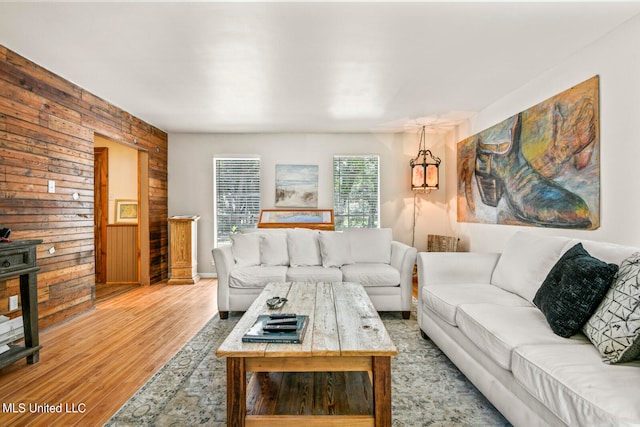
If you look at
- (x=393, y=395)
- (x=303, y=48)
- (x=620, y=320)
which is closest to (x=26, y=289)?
(x=393, y=395)

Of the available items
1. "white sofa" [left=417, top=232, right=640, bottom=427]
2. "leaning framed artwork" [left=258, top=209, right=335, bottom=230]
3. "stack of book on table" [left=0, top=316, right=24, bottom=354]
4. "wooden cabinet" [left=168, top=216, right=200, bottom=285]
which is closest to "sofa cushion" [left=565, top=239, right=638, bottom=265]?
"white sofa" [left=417, top=232, right=640, bottom=427]

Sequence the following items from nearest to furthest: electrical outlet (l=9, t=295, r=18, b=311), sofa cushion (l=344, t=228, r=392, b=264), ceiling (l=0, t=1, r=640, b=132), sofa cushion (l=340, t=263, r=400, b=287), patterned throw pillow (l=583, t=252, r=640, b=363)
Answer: patterned throw pillow (l=583, t=252, r=640, b=363), ceiling (l=0, t=1, r=640, b=132), electrical outlet (l=9, t=295, r=18, b=311), sofa cushion (l=340, t=263, r=400, b=287), sofa cushion (l=344, t=228, r=392, b=264)

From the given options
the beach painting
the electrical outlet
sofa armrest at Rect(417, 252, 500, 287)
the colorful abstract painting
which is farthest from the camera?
the beach painting

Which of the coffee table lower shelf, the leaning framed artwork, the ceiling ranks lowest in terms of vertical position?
the coffee table lower shelf

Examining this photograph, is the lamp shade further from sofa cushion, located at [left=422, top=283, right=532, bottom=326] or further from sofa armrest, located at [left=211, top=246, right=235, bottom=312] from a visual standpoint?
sofa armrest, located at [left=211, top=246, right=235, bottom=312]

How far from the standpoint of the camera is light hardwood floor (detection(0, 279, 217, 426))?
6.25 ft

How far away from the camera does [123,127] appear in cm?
444

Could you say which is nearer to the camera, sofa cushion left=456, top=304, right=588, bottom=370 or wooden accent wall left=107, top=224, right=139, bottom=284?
sofa cushion left=456, top=304, right=588, bottom=370

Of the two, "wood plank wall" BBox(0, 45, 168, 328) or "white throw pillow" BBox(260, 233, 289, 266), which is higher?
"wood plank wall" BBox(0, 45, 168, 328)

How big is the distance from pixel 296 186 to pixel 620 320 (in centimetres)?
465

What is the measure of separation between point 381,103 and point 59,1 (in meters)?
3.14

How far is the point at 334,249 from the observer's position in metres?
3.82

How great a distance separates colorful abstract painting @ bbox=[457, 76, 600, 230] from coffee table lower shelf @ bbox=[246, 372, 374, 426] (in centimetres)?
225

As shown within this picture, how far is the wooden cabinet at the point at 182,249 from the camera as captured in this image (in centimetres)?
526
